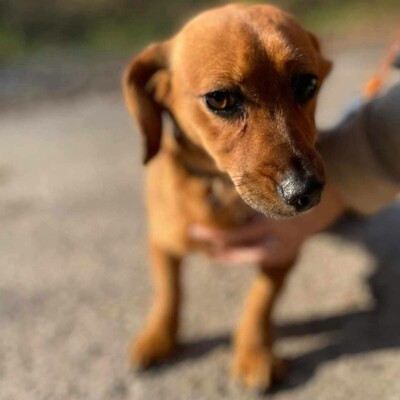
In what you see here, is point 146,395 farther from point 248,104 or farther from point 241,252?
point 248,104

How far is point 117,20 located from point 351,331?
2.64 metres

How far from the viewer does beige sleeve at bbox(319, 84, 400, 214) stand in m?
1.09

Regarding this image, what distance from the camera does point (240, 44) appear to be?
Result: 100 cm

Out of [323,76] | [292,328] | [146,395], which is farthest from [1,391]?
[323,76]

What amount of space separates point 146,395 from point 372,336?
496 mm

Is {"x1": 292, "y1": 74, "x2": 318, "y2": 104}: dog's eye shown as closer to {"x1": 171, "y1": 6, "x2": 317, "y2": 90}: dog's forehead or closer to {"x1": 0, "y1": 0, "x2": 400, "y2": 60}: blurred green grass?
{"x1": 171, "y1": 6, "x2": 317, "y2": 90}: dog's forehead

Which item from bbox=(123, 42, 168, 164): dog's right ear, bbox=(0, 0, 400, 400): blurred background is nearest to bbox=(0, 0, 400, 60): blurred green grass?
bbox=(0, 0, 400, 400): blurred background

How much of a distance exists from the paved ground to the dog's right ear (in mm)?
435

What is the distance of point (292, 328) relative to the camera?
1359 mm

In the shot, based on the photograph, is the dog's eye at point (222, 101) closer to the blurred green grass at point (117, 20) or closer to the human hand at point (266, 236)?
the human hand at point (266, 236)

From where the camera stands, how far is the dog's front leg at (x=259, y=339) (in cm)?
121

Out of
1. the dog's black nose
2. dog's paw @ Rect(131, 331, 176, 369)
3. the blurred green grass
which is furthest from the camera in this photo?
the blurred green grass

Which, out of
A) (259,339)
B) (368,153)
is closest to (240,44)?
(368,153)

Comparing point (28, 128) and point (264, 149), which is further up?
point (264, 149)
